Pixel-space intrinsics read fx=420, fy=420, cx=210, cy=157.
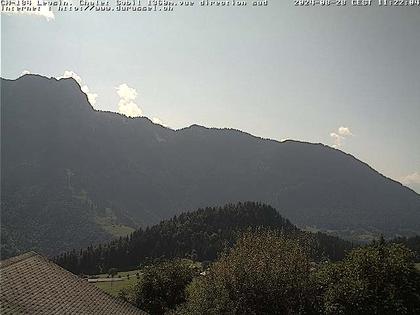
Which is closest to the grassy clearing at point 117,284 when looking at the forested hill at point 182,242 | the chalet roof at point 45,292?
the forested hill at point 182,242

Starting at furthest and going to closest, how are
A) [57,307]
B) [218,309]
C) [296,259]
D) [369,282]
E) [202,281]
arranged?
1. [369,282]
2. [202,281]
3. [296,259]
4. [218,309]
5. [57,307]

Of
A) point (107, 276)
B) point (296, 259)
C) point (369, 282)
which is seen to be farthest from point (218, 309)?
point (107, 276)

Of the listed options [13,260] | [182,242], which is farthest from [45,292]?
[182,242]

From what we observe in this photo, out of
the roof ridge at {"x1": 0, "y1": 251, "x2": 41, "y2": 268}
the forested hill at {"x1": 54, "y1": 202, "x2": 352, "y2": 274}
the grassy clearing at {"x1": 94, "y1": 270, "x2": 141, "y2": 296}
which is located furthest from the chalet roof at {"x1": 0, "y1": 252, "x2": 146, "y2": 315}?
the forested hill at {"x1": 54, "y1": 202, "x2": 352, "y2": 274}

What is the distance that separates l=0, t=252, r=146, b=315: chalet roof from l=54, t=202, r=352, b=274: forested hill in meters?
108

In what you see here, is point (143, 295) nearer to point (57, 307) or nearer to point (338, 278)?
point (338, 278)

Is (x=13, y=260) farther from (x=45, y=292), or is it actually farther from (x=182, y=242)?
(x=182, y=242)

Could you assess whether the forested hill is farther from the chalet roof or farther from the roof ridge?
the roof ridge

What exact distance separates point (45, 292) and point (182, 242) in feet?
463

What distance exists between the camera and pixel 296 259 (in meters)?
28.5

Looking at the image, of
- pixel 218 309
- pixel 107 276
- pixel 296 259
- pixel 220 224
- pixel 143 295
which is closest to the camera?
pixel 218 309

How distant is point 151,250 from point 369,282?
122 m

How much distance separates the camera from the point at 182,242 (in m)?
156

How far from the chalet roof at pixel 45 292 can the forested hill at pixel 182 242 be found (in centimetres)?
10813
